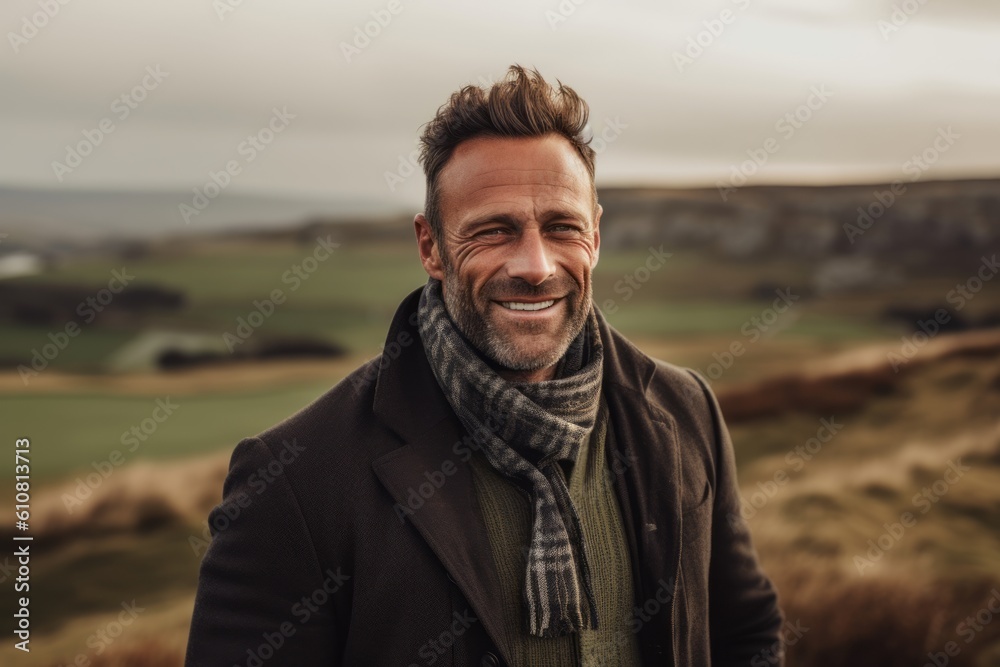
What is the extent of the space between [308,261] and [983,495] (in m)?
3.51

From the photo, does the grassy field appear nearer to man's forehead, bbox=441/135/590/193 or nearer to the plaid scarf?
the plaid scarf

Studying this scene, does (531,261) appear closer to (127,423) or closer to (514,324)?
(514,324)

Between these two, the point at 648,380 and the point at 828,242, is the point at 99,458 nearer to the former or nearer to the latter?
the point at 648,380

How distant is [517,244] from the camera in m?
1.50

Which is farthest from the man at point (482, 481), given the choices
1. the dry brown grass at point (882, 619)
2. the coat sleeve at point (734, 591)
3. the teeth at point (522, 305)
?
the dry brown grass at point (882, 619)

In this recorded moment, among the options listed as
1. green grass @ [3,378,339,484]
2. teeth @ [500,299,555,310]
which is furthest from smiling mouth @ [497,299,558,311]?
green grass @ [3,378,339,484]

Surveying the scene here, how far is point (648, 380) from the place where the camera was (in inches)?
69.8

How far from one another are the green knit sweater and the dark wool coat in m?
0.02

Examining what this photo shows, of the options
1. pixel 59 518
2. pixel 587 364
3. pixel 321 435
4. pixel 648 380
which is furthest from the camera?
pixel 59 518

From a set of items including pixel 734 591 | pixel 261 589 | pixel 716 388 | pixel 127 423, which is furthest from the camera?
pixel 716 388

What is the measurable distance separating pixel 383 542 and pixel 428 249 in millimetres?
564

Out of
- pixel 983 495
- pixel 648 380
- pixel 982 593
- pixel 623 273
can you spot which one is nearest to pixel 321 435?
pixel 648 380

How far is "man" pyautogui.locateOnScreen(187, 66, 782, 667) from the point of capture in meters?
1.41

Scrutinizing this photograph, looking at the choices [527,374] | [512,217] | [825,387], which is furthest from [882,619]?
[512,217]
